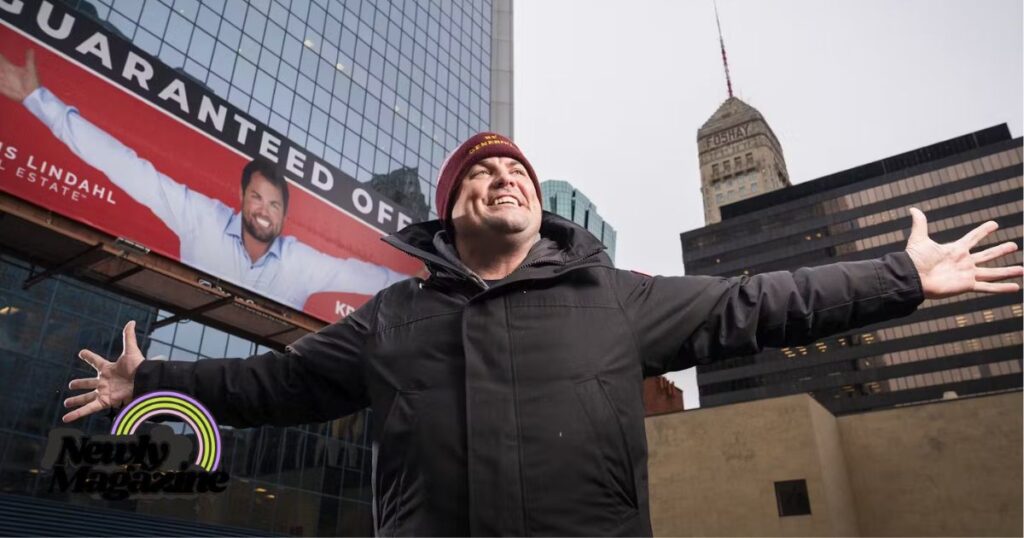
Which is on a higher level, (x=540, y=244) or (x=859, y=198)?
(x=859, y=198)

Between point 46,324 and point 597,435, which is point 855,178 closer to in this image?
point 46,324

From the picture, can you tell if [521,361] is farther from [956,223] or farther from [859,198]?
[859,198]

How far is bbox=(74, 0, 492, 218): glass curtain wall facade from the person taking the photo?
1179 inches

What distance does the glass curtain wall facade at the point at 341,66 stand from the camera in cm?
2994

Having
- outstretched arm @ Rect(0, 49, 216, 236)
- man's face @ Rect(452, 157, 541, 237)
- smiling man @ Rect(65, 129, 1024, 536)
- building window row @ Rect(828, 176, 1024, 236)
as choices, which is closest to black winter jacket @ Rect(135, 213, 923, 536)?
smiling man @ Rect(65, 129, 1024, 536)

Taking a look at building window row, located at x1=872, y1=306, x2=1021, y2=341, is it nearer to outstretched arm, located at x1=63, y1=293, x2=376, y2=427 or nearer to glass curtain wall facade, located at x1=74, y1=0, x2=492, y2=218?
glass curtain wall facade, located at x1=74, y1=0, x2=492, y2=218

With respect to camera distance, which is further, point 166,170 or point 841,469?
point 841,469

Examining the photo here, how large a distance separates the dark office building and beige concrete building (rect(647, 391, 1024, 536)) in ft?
199

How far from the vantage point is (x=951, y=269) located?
2406 mm

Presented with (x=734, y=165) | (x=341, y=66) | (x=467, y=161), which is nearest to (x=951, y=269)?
(x=467, y=161)

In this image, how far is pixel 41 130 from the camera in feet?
52.4

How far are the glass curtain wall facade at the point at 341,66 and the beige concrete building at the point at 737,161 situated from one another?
96.4m

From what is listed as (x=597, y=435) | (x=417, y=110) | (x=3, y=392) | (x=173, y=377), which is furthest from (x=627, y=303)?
(x=417, y=110)

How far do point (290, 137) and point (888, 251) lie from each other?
79.5 m
